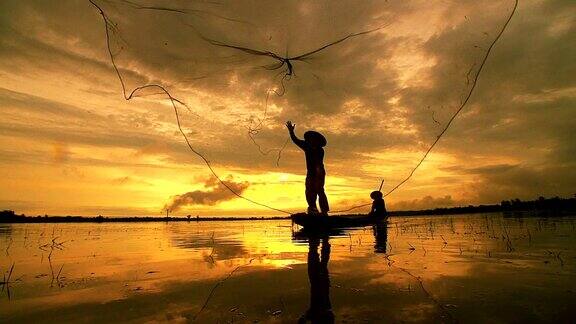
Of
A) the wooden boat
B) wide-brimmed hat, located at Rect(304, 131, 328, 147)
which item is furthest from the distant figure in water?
the wooden boat

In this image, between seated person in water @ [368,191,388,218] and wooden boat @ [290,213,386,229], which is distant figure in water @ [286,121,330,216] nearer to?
wooden boat @ [290,213,386,229]

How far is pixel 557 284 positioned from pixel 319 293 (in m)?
2.92

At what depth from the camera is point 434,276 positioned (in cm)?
516

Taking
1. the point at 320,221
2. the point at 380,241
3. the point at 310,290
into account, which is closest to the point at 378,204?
the point at 320,221

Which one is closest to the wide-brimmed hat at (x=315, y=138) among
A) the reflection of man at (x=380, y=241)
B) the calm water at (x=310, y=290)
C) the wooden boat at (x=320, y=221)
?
the wooden boat at (x=320, y=221)

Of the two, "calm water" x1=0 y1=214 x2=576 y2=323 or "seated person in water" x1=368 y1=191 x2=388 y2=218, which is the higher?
"seated person in water" x1=368 y1=191 x2=388 y2=218

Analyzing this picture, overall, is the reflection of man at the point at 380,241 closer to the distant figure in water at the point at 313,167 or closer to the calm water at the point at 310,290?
the calm water at the point at 310,290

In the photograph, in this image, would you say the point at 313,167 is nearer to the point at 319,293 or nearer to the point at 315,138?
the point at 315,138

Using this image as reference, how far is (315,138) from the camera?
53.1ft

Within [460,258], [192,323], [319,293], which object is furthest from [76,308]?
[460,258]

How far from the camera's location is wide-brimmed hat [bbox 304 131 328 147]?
16.1m

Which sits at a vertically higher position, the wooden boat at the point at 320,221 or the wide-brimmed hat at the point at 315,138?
the wide-brimmed hat at the point at 315,138

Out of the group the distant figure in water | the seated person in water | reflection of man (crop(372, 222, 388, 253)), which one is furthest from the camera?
the seated person in water

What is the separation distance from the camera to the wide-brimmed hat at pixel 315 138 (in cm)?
1609
